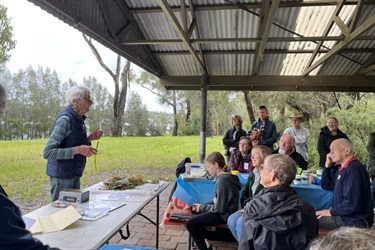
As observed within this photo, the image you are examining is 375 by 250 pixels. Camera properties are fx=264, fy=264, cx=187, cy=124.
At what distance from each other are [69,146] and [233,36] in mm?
3717

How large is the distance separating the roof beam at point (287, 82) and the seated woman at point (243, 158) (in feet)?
9.32

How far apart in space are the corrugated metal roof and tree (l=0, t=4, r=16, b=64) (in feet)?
9.08

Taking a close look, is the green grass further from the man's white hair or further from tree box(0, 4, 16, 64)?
the man's white hair

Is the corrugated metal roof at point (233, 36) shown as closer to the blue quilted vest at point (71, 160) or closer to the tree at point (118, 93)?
the blue quilted vest at point (71, 160)

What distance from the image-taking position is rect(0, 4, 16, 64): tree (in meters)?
5.24

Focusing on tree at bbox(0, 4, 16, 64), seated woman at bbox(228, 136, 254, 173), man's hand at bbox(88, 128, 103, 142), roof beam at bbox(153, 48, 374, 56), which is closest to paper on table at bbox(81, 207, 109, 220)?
man's hand at bbox(88, 128, 103, 142)

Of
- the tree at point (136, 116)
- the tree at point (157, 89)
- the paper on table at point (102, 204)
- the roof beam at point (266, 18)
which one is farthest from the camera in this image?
the tree at point (157, 89)

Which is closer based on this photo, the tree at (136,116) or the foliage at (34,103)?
the foliage at (34,103)

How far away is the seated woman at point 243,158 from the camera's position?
3.71 meters

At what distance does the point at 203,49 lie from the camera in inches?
214

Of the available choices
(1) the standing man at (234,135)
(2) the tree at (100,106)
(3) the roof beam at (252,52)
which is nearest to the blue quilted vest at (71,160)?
(1) the standing man at (234,135)

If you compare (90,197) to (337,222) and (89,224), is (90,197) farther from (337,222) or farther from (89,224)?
(337,222)

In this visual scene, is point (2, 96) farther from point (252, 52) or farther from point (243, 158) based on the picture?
point (252, 52)

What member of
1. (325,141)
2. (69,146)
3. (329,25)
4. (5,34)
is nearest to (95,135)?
(69,146)
